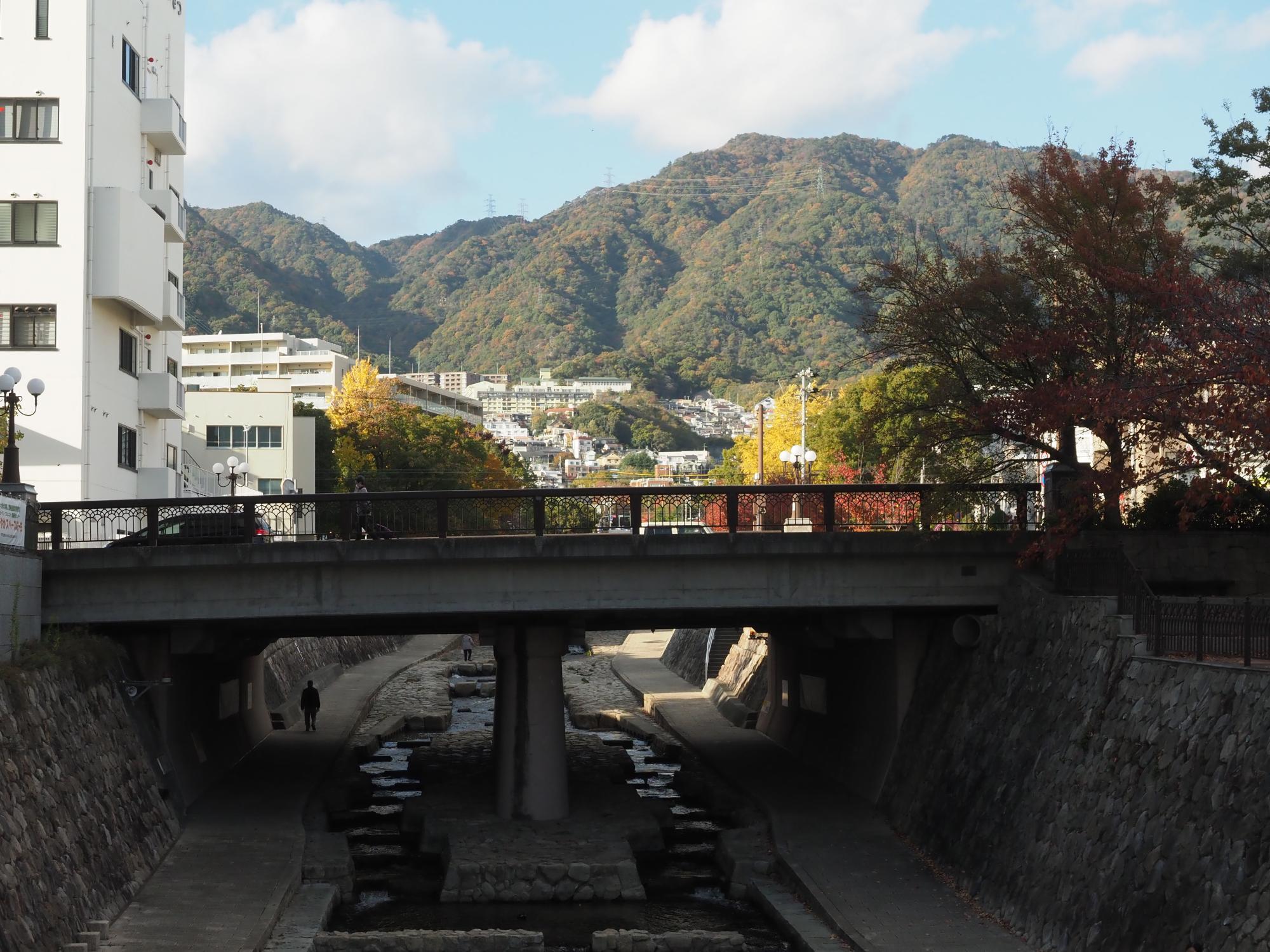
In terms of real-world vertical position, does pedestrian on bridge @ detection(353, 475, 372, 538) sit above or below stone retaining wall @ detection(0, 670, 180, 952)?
above

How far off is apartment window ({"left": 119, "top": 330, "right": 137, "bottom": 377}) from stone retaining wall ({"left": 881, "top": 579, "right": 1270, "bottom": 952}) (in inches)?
1229

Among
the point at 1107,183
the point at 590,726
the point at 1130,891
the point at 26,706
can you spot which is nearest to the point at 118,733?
the point at 26,706

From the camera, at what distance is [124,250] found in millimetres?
46750

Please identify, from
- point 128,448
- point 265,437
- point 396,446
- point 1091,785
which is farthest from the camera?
point 396,446

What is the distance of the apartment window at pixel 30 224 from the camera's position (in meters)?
45.2


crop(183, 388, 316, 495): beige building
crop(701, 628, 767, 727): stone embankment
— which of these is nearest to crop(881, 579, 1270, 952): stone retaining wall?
crop(701, 628, 767, 727): stone embankment

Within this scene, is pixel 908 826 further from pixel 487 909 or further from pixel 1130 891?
pixel 1130 891

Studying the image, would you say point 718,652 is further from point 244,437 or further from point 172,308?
point 244,437

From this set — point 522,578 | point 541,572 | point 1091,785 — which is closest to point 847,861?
point 1091,785

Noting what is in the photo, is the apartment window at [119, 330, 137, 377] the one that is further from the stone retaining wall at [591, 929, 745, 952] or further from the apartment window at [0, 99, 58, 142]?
the stone retaining wall at [591, 929, 745, 952]

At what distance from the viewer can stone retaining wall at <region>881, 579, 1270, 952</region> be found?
17125 mm

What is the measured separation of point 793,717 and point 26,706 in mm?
22966

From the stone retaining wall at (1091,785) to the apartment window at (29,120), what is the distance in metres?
32.1

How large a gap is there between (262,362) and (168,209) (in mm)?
135452
